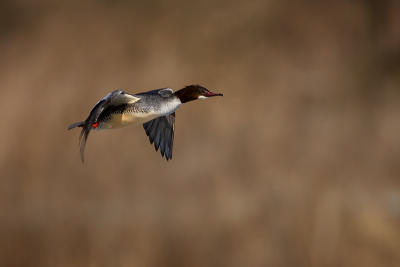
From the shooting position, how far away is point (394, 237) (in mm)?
3686

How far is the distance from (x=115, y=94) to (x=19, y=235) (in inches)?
99.4

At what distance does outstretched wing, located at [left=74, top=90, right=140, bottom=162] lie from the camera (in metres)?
1.33

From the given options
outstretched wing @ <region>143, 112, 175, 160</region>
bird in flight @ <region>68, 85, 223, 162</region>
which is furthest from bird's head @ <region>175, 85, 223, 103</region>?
outstretched wing @ <region>143, 112, 175, 160</region>

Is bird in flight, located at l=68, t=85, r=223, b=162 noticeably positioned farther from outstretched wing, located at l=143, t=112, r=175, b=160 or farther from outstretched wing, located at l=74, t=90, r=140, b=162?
outstretched wing, located at l=143, t=112, r=175, b=160

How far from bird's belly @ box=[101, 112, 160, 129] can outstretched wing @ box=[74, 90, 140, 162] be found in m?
0.03

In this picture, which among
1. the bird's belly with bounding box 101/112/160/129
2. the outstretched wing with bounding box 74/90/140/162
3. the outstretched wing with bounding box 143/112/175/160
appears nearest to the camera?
the outstretched wing with bounding box 74/90/140/162

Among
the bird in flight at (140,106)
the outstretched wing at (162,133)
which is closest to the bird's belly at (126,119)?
the bird in flight at (140,106)

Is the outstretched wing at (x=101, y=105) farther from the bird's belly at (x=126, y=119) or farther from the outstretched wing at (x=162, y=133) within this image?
the outstretched wing at (x=162, y=133)

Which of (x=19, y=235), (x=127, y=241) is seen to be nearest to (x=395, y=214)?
(x=127, y=241)

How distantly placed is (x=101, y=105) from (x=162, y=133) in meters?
0.33

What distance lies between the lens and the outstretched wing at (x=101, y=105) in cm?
133

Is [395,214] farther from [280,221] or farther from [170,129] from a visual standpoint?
[170,129]

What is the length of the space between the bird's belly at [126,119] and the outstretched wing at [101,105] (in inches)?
1.2

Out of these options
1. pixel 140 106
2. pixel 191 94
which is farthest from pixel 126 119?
pixel 191 94
